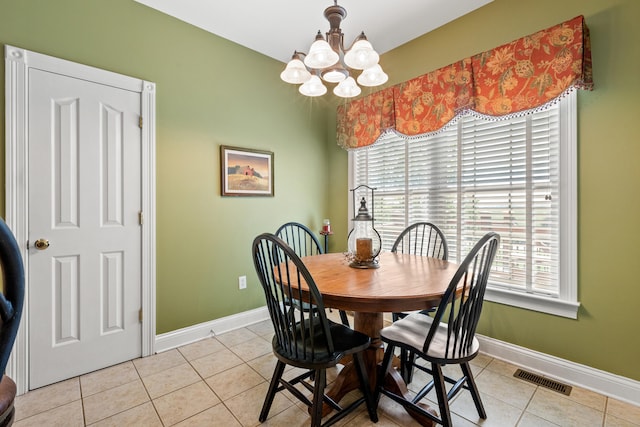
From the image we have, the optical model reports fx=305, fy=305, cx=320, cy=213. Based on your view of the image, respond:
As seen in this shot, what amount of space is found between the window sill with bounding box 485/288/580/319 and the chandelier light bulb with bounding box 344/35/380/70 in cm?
189

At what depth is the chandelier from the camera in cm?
167

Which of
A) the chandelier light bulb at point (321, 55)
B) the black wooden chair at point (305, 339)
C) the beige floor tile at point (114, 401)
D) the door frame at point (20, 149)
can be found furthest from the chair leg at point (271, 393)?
the chandelier light bulb at point (321, 55)

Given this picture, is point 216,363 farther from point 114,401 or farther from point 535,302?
point 535,302

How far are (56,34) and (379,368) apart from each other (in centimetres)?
299

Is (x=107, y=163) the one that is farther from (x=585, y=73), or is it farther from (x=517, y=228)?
(x=585, y=73)

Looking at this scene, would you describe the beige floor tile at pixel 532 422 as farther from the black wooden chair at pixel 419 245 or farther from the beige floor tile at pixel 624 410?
the black wooden chair at pixel 419 245

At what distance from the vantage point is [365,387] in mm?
1606

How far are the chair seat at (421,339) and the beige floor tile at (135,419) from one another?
1345mm

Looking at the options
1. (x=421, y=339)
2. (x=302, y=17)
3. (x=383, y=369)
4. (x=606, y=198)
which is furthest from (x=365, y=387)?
(x=302, y=17)

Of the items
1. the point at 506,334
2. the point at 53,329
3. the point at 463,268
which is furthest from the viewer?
the point at 506,334

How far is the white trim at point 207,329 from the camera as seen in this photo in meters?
2.48

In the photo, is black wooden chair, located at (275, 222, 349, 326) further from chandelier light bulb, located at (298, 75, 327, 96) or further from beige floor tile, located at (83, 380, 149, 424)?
beige floor tile, located at (83, 380, 149, 424)

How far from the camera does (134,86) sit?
7.59 feet

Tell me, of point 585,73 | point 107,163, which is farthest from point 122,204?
point 585,73
